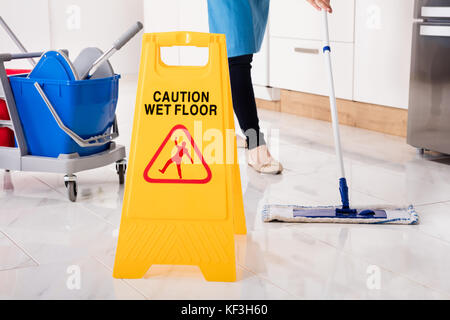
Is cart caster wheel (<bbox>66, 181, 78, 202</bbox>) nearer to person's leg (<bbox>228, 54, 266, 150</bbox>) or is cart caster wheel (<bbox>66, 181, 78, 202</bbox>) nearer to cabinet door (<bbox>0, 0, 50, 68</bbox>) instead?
person's leg (<bbox>228, 54, 266, 150</bbox>)

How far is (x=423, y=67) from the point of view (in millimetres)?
2578

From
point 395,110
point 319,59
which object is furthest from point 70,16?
point 395,110

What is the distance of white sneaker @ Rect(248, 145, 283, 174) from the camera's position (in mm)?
2414

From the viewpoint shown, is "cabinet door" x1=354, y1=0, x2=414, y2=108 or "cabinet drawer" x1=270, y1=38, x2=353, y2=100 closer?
"cabinet door" x1=354, y1=0, x2=414, y2=108

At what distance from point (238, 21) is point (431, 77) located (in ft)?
2.62

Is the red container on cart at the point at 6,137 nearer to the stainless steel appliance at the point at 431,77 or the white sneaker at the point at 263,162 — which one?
the white sneaker at the point at 263,162

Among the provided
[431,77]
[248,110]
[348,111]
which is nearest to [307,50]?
[348,111]

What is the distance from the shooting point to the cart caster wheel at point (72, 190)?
208cm

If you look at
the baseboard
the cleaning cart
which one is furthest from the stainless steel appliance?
the cleaning cart

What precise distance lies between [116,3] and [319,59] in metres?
2.52

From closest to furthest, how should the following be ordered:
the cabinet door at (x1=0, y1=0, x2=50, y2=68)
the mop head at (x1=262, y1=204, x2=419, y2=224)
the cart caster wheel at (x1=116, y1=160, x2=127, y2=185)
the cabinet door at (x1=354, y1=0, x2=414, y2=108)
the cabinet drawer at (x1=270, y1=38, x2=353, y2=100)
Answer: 1. the mop head at (x1=262, y1=204, x2=419, y2=224)
2. the cart caster wheel at (x1=116, y1=160, x2=127, y2=185)
3. the cabinet door at (x1=354, y1=0, x2=414, y2=108)
4. the cabinet drawer at (x1=270, y1=38, x2=353, y2=100)
5. the cabinet door at (x1=0, y1=0, x2=50, y2=68)

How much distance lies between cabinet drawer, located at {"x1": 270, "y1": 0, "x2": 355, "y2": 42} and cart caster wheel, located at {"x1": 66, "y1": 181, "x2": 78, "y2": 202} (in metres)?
1.64

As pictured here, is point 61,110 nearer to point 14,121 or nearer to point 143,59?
point 14,121

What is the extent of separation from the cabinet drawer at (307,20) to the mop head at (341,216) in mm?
1439
